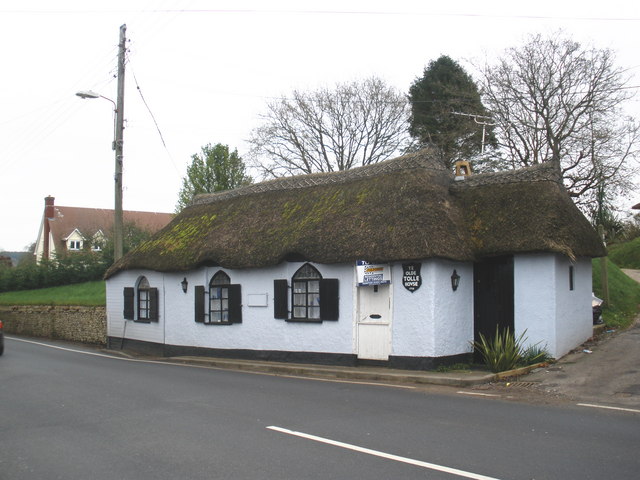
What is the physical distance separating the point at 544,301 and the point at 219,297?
31.2 ft

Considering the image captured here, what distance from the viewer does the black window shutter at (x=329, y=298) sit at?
1524 cm

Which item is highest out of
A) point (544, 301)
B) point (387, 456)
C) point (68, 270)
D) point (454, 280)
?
point (454, 280)

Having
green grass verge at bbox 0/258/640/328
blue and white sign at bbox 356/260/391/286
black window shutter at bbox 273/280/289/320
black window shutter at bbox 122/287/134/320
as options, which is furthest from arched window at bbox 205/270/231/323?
green grass verge at bbox 0/258/640/328

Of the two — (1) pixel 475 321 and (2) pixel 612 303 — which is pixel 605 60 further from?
(1) pixel 475 321

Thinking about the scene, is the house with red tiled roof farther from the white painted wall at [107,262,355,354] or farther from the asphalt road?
the asphalt road

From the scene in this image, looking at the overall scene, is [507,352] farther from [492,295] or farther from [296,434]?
[296,434]

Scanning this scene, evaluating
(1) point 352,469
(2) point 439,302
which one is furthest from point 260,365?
(1) point 352,469

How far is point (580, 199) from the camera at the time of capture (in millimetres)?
28469

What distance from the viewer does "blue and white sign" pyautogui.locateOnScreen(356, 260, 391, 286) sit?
14.3 metres

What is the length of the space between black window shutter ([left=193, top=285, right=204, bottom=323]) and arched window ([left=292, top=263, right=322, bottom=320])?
3.76m

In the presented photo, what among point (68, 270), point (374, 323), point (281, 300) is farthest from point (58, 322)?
→ point (374, 323)

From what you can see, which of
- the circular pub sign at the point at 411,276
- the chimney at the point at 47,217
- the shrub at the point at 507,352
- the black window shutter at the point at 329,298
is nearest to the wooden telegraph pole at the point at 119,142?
the black window shutter at the point at 329,298

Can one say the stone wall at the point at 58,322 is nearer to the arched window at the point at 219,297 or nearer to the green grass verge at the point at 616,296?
the green grass verge at the point at 616,296

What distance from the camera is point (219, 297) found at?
1856cm
